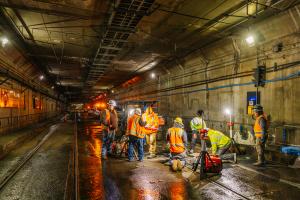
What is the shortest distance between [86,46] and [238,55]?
8759mm

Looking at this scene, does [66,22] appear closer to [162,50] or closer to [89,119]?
[162,50]

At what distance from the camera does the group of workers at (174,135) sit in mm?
7105

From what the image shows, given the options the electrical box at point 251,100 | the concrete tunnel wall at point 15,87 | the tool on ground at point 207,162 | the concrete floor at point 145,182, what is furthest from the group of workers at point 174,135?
the concrete tunnel wall at point 15,87

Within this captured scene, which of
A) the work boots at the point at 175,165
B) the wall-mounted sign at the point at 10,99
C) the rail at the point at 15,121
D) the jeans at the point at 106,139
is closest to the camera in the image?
the work boots at the point at 175,165

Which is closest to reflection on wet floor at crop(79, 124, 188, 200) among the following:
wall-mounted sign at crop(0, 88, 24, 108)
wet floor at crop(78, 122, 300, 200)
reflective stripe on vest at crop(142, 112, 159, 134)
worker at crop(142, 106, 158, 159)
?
wet floor at crop(78, 122, 300, 200)

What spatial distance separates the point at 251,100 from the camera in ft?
32.9

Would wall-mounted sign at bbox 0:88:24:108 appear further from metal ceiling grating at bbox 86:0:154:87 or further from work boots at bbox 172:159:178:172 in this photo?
work boots at bbox 172:159:178:172

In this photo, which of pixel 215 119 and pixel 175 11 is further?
pixel 215 119

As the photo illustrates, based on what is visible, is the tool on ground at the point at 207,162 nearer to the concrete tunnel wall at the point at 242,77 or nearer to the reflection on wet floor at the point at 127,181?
the reflection on wet floor at the point at 127,181

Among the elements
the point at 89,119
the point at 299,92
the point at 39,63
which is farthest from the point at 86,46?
the point at 89,119

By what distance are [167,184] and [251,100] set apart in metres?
6.43

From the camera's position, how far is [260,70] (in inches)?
370

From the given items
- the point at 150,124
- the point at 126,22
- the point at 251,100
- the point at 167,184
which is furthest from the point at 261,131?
the point at 126,22

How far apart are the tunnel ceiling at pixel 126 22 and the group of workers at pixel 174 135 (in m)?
3.57
